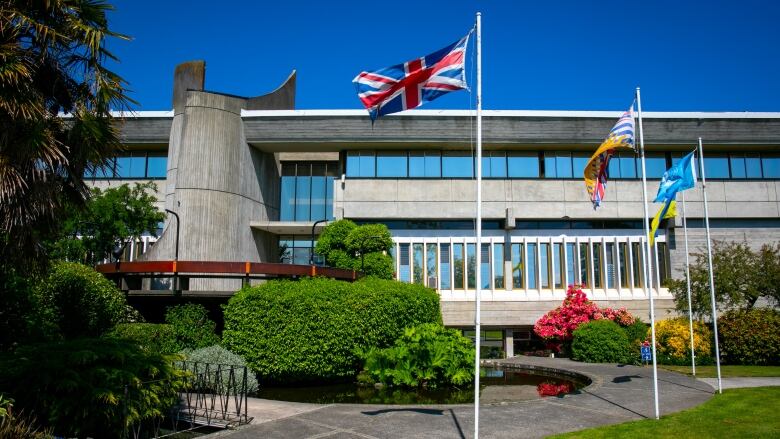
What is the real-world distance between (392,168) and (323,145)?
4245 mm

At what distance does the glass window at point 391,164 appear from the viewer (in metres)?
34.8

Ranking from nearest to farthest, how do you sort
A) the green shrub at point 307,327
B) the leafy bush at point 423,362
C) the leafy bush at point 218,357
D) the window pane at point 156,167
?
the leafy bush at point 218,357 < the green shrub at point 307,327 < the leafy bush at point 423,362 < the window pane at point 156,167

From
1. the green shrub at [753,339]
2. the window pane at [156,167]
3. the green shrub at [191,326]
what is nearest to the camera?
the green shrub at [191,326]

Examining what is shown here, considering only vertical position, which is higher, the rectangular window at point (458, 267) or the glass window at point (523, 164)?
the glass window at point (523, 164)

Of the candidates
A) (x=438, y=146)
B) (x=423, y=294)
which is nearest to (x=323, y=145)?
(x=438, y=146)

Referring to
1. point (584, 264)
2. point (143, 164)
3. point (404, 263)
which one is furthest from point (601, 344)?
point (143, 164)

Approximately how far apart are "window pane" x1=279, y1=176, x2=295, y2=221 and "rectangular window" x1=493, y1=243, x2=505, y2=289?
1341cm

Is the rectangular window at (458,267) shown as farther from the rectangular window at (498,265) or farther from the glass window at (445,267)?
the rectangular window at (498,265)

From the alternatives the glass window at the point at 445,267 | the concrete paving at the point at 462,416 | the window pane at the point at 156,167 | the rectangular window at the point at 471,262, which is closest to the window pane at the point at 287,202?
the window pane at the point at 156,167

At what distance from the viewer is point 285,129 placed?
33.4 m

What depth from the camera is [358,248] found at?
2864 centimetres

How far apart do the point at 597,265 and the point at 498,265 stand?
5780 millimetres

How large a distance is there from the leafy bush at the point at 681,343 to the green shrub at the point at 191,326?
19586 millimetres

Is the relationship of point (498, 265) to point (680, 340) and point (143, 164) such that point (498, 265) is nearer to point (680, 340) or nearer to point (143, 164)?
point (680, 340)
